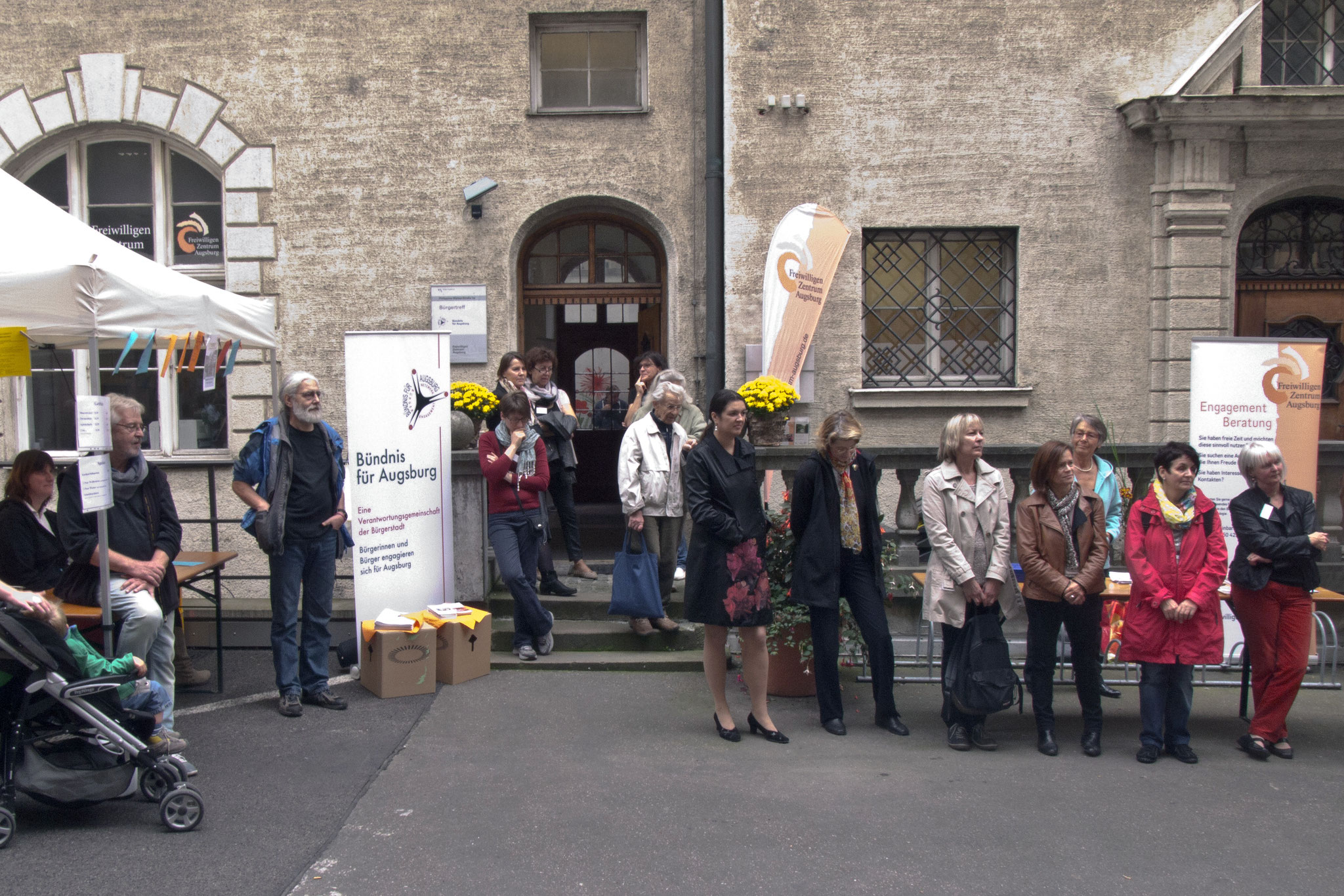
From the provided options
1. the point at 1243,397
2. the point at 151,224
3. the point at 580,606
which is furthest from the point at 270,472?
the point at 1243,397

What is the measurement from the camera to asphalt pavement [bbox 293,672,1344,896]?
3.94 metres

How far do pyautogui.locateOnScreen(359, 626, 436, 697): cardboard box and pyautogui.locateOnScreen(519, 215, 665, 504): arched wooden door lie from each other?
3.74 meters

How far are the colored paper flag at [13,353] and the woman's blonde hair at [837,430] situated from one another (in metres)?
4.35

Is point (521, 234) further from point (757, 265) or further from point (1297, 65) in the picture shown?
point (1297, 65)

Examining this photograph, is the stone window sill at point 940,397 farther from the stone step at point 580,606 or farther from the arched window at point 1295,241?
the stone step at point 580,606

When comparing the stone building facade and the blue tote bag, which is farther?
the stone building facade

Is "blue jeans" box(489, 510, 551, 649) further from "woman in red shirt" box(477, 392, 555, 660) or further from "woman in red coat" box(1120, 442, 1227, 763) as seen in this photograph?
"woman in red coat" box(1120, 442, 1227, 763)

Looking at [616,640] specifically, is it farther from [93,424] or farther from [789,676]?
[93,424]

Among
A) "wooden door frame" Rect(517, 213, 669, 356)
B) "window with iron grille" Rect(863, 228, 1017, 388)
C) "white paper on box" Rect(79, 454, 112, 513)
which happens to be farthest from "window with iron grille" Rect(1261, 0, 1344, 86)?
"white paper on box" Rect(79, 454, 112, 513)

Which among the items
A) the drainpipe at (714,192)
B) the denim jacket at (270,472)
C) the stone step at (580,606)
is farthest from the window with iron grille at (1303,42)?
the denim jacket at (270,472)

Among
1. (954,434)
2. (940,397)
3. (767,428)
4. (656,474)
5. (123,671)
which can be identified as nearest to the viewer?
(123,671)

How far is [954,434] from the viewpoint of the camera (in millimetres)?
5508

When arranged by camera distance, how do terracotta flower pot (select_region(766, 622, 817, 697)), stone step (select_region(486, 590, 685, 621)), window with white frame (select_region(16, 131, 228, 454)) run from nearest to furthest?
terracotta flower pot (select_region(766, 622, 817, 697)) < stone step (select_region(486, 590, 685, 621)) < window with white frame (select_region(16, 131, 228, 454))

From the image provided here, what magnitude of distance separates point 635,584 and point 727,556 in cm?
139
